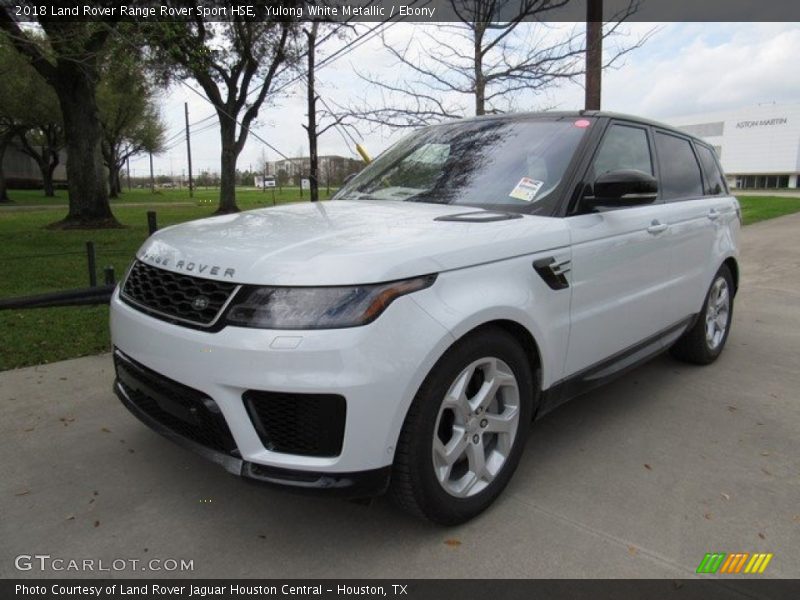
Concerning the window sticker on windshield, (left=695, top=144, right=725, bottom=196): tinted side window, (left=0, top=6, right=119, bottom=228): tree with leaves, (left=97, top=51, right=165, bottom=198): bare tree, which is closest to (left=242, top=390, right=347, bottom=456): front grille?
the window sticker on windshield

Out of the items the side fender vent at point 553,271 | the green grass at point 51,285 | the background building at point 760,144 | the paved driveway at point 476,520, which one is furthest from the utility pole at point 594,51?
the background building at point 760,144

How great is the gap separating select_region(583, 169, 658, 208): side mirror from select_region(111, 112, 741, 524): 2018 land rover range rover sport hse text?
10 millimetres

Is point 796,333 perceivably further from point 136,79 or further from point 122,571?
point 136,79

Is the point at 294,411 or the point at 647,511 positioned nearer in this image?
the point at 294,411

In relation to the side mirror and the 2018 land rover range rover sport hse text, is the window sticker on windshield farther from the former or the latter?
the side mirror

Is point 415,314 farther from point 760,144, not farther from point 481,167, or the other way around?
point 760,144

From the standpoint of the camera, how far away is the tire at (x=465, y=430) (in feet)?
7.63

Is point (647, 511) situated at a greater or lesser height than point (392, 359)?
lesser

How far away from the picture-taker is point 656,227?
12.1 ft

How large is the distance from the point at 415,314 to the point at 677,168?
2.97m

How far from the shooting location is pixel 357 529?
2619 mm

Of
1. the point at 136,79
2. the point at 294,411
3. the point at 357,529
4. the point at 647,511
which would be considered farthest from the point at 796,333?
the point at 136,79

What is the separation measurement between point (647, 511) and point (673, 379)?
2.04 metres

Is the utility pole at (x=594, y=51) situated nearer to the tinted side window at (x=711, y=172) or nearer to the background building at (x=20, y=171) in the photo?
the tinted side window at (x=711, y=172)
